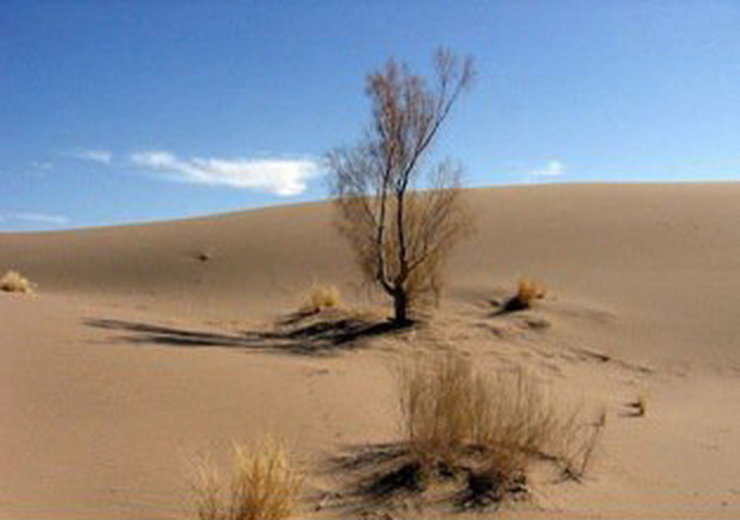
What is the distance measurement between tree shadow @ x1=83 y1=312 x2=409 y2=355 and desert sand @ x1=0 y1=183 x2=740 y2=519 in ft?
0.35

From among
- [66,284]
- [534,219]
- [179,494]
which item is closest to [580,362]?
[179,494]

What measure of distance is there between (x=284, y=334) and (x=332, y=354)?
279 cm

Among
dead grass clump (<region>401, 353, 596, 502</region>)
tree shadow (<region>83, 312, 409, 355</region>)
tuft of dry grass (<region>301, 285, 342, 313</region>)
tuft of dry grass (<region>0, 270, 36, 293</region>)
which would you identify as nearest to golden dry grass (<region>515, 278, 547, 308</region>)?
tree shadow (<region>83, 312, 409, 355</region>)

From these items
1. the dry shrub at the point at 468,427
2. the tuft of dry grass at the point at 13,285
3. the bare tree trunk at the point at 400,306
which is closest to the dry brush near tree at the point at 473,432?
the dry shrub at the point at 468,427

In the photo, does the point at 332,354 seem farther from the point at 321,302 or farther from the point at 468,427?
the point at 468,427

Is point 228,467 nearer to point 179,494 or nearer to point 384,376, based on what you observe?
point 179,494

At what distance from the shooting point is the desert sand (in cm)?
614

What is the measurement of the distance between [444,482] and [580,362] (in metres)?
7.63

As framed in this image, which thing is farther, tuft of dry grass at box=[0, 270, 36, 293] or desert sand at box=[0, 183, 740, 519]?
tuft of dry grass at box=[0, 270, 36, 293]

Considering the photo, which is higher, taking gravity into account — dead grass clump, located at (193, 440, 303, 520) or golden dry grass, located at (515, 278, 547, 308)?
dead grass clump, located at (193, 440, 303, 520)

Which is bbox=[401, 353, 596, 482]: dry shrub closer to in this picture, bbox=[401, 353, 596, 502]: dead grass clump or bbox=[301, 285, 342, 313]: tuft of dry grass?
bbox=[401, 353, 596, 502]: dead grass clump

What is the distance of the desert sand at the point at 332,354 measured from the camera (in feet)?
20.2

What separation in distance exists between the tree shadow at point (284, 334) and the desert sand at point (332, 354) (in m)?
0.11

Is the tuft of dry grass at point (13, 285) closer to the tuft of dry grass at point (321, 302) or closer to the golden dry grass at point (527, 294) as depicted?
the tuft of dry grass at point (321, 302)
